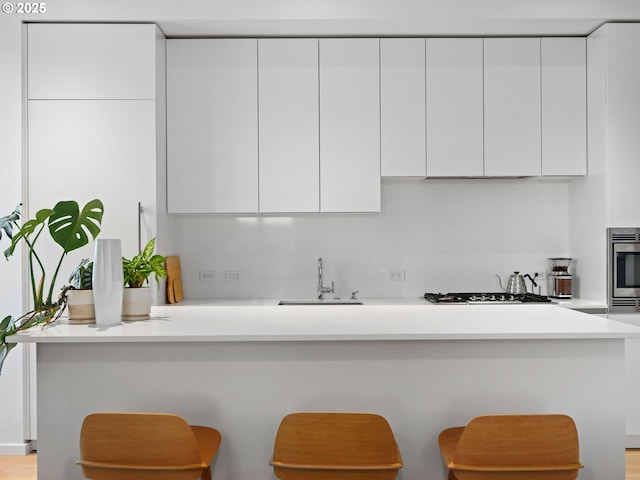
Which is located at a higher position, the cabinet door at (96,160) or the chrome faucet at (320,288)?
the cabinet door at (96,160)

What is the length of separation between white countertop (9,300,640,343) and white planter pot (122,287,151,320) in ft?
0.17

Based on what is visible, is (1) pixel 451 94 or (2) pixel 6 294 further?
(1) pixel 451 94

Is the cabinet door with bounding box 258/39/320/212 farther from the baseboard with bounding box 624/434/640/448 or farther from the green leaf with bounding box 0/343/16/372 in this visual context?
the baseboard with bounding box 624/434/640/448

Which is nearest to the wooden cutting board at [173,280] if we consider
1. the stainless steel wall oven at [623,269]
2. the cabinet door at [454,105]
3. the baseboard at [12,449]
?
the baseboard at [12,449]

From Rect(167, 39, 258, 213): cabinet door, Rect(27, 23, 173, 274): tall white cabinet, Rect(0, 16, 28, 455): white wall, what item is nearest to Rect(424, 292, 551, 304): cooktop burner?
Rect(167, 39, 258, 213): cabinet door

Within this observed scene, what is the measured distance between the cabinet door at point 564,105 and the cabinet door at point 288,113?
58.9 inches

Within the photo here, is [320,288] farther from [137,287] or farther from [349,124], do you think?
[137,287]

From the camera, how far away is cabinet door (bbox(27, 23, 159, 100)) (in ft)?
11.3

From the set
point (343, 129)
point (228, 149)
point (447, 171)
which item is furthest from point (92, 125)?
point (447, 171)

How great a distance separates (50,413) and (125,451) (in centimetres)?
49

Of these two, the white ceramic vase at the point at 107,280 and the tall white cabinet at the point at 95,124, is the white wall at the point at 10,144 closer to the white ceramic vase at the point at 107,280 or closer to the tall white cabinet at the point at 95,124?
the tall white cabinet at the point at 95,124

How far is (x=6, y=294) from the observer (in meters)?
3.41

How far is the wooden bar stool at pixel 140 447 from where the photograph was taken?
1731 mm

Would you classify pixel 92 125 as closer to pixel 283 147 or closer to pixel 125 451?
pixel 283 147
